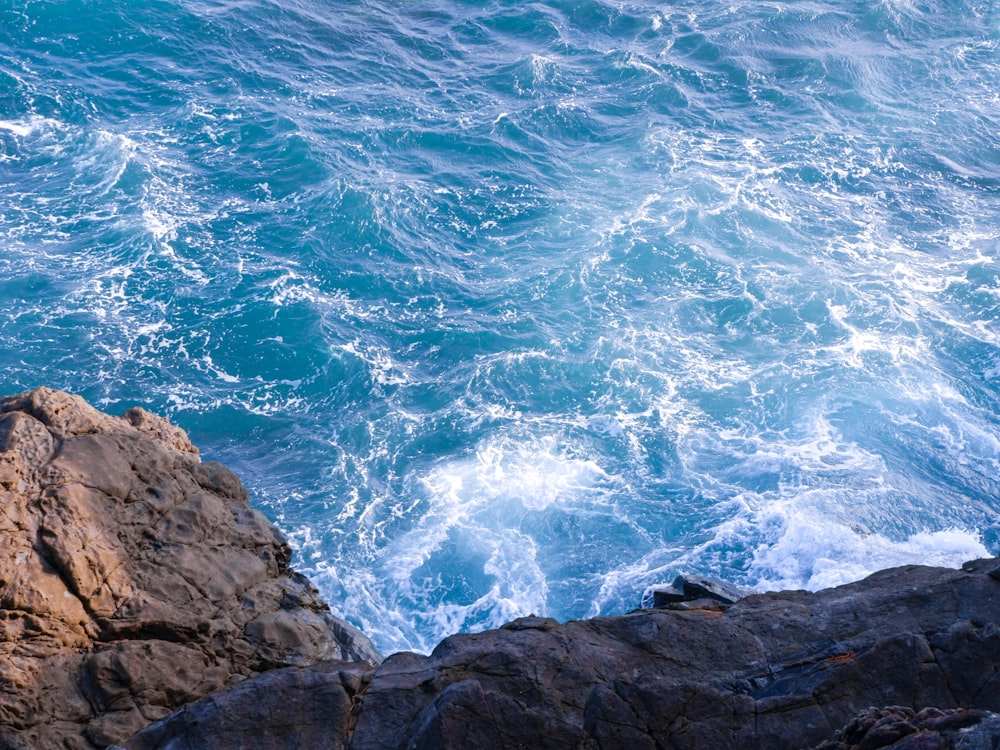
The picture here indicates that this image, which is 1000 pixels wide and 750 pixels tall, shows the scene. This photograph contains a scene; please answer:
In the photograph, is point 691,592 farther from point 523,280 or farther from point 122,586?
point 523,280

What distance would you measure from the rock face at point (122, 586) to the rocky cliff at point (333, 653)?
0.06 meters

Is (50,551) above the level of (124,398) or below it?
above

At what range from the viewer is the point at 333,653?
32.9 meters

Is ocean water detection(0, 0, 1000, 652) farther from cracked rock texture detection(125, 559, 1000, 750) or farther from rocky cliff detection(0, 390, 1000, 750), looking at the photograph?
cracked rock texture detection(125, 559, 1000, 750)

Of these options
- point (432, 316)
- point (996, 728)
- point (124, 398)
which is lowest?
point (124, 398)

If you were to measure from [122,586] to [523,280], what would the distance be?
38.9 meters

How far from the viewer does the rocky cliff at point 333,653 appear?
81.9 feet

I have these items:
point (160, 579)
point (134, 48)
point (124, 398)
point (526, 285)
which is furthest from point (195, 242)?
point (160, 579)

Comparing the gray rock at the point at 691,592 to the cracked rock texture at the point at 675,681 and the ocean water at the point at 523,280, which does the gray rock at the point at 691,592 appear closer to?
the cracked rock texture at the point at 675,681

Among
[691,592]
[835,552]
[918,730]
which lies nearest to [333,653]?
[691,592]

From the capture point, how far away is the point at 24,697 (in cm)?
2717

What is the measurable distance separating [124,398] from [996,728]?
46280mm

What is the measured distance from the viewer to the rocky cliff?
81.9 feet

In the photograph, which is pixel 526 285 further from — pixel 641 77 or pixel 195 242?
pixel 641 77
